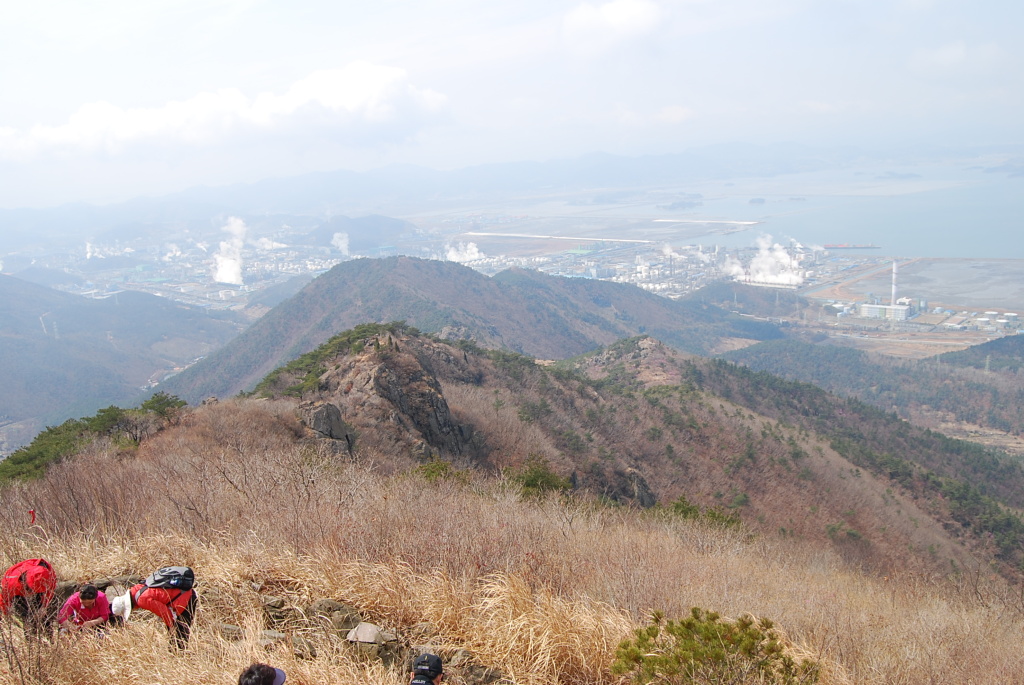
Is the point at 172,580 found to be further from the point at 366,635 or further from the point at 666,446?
the point at 666,446

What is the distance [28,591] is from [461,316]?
87.2 m

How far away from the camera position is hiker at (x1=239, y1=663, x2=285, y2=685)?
12.8 ft

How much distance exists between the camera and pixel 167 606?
5676 mm

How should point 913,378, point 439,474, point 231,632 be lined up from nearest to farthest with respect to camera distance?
1. point 231,632
2. point 439,474
3. point 913,378

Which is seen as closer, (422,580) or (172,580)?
(172,580)

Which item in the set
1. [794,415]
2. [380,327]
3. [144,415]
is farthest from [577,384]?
[144,415]

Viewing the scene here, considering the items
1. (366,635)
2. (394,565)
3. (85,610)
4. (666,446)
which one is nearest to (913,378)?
(666,446)

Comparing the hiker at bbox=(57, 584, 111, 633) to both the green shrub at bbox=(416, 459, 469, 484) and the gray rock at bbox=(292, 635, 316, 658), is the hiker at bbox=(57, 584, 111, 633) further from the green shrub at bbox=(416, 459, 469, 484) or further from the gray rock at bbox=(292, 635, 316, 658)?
the green shrub at bbox=(416, 459, 469, 484)

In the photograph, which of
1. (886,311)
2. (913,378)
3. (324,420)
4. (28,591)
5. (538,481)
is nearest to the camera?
(28,591)

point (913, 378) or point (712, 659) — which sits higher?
point (712, 659)

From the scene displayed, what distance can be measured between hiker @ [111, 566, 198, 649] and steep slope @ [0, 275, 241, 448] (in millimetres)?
93868

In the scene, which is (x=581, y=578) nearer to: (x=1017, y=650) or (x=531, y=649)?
(x=531, y=649)

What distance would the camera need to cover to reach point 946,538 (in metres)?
32.6

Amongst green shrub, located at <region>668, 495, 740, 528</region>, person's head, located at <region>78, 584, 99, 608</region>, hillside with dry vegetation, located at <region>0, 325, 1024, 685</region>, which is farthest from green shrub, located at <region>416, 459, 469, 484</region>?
person's head, located at <region>78, 584, 99, 608</region>
